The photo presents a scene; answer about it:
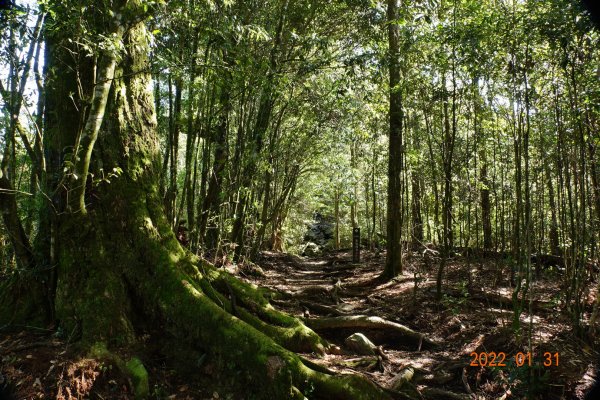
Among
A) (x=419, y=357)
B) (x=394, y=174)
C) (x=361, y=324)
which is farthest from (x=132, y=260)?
(x=394, y=174)

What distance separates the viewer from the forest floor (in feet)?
13.7

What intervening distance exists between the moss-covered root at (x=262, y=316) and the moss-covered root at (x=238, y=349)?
27.2 inches

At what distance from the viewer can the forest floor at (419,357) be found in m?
4.18

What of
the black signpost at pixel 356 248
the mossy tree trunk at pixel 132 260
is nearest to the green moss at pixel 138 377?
the mossy tree trunk at pixel 132 260

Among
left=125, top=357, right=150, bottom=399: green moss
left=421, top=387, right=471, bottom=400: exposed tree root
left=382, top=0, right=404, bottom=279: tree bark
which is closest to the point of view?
left=125, top=357, right=150, bottom=399: green moss

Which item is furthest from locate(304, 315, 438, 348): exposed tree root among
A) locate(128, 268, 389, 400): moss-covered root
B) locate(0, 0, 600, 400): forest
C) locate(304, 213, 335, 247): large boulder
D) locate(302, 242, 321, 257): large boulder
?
locate(304, 213, 335, 247): large boulder

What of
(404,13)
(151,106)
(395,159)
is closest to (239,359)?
(151,106)

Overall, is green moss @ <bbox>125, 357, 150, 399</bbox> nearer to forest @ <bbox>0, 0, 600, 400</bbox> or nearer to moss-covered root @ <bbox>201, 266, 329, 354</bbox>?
forest @ <bbox>0, 0, 600, 400</bbox>

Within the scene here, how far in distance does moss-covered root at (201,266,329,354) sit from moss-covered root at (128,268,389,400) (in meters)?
0.69

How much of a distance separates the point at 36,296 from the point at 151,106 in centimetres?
317

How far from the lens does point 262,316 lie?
626cm

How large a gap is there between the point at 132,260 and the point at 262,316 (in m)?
2.21

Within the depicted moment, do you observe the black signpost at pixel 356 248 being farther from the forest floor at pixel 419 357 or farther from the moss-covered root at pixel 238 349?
the moss-covered root at pixel 238 349

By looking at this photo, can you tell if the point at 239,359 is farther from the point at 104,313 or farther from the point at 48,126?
the point at 48,126
